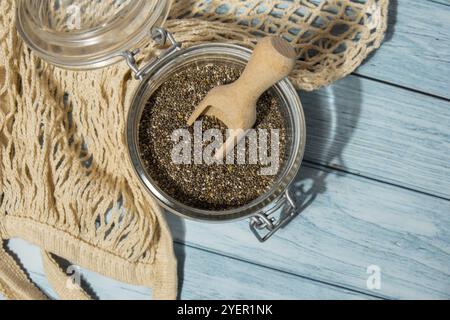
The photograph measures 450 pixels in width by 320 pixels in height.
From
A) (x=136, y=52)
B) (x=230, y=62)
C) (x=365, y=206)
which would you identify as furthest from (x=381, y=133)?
(x=136, y=52)

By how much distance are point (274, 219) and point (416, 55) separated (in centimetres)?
29

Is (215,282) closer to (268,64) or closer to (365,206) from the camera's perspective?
(365,206)

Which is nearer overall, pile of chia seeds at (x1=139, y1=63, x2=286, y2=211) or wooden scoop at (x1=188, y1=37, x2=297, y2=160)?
wooden scoop at (x1=188, y1=37, x2=297, y2=160)

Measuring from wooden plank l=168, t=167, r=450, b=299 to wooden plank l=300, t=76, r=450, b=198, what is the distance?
0.07 feet

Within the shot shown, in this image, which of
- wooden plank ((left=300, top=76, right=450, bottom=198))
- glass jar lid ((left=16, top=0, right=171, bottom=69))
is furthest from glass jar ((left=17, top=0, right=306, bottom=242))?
wooden plank ((left=300, top=76, right=450, bottom=198))

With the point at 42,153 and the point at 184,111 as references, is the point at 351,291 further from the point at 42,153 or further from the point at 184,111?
the point at 42,153

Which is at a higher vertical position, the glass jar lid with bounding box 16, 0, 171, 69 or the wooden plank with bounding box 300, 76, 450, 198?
the glass jar lid with bounding box 16, 0, 171, 69

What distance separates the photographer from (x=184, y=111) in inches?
26.4

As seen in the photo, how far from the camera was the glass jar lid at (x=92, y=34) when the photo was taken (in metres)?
0.61

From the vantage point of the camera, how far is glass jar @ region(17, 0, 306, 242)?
0.61 meters

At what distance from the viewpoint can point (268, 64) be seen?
0.56 meters

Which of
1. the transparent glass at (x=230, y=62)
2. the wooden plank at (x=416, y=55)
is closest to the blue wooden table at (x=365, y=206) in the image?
the wooden plank at (x=416, y=55)

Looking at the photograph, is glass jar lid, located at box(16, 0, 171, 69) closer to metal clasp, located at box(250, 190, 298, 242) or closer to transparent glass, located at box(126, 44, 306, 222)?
transparent glass, located at box(126, 44, 306, 222)

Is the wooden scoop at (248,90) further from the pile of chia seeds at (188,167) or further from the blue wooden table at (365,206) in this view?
the blue wooden table at (365,206)
